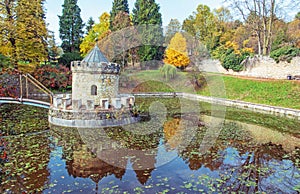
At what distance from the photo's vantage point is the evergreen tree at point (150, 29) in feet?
101

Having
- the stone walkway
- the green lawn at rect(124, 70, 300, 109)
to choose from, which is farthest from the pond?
the green lawn at rect(124, 70, 300, 109)

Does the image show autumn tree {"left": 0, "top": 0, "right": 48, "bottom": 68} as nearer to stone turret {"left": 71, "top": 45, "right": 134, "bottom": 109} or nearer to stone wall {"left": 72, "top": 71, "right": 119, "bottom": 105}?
stone turret {"left": 71, "top": 45, "right": 134, "bottom": 109}

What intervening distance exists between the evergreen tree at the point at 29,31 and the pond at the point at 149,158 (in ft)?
32.8

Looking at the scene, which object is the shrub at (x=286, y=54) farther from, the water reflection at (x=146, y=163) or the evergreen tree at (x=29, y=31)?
the evergreen tree at (x=29, y=31)

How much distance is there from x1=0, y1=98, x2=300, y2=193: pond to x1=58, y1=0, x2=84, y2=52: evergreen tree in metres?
23.9

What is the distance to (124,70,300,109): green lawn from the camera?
1816cm

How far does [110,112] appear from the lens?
10.8 meters

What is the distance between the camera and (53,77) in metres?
23.2

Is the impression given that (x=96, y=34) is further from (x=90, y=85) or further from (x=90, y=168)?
(x=90, y=168)

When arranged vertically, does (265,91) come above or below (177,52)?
below

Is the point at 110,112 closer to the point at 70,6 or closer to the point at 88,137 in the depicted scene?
the point at 88,137

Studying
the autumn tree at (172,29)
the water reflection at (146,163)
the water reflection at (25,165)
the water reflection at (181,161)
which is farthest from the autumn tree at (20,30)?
the autumn tree at (172,29)

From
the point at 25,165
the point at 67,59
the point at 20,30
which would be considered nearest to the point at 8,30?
the point at 20,30

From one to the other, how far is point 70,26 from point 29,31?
14334mm
